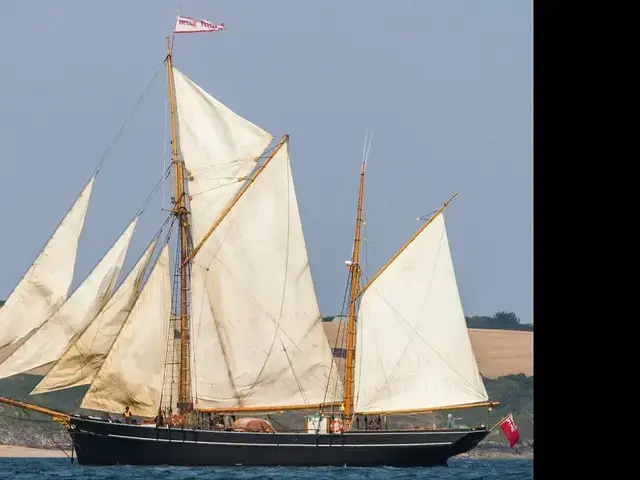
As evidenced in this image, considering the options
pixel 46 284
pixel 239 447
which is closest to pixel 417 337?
pixel 239 447

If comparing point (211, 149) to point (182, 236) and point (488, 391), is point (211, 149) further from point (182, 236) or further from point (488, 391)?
point (488, 391)

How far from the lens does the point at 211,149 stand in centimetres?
6381

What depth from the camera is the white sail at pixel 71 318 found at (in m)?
53.8

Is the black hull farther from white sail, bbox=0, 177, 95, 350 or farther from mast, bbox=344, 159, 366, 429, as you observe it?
white sail, bbox=0, 177, 95, 350

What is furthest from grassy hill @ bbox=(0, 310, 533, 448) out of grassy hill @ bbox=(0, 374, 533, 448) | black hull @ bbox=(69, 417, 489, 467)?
black hull @ bbox=(69, 417, 489, 467)

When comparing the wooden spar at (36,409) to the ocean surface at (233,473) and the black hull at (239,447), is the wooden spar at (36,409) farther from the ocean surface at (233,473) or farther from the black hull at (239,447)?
the ocean surface at (233,473)

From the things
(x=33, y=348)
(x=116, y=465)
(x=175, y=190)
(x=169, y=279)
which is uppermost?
(x=175, y=190)

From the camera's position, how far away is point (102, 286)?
56406mm

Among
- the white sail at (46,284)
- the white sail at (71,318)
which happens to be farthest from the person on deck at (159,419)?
the white sail at (46,284)

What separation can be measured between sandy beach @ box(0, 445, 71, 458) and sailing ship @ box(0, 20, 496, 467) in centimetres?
3488
